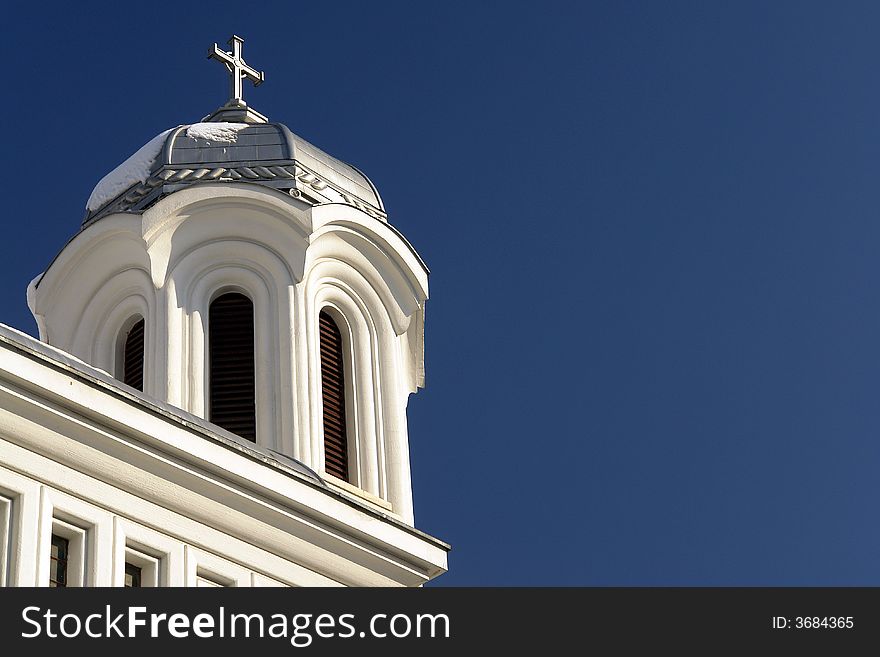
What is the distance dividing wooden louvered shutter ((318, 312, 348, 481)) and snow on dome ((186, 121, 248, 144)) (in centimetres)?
272

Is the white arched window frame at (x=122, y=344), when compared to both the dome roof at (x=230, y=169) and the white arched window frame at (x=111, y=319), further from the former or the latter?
the dome roof at (x=230, y=169)

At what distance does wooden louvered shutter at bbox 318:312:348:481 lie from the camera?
27.2 m

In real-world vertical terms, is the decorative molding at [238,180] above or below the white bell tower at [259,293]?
above

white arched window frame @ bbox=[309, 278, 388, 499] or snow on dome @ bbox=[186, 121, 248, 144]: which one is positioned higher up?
snow on dome @ bbox=[186, 121, 248, 144]

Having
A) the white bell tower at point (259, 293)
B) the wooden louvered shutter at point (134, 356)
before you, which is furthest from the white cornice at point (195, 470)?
the wooden louvered shutter at point (134, 356)

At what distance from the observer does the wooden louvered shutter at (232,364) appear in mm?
27203

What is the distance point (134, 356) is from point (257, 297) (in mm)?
1727

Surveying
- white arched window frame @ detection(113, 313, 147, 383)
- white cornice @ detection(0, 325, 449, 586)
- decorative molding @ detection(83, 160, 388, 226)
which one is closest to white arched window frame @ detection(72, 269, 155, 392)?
white arched window frame @ detection(113, 313, 147, 383)

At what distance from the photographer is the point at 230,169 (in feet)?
94.7

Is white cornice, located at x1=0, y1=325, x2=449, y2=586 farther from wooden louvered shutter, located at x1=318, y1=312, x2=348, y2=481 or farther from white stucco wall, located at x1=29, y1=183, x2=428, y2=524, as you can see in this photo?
white stucco wall, located at x1=29, y1=183, x2=428, y2=524

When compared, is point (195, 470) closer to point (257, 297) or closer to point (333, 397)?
point (333, 397)

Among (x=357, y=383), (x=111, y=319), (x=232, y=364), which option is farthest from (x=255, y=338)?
(x=111, y=319)

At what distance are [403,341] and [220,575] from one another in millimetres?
9466
